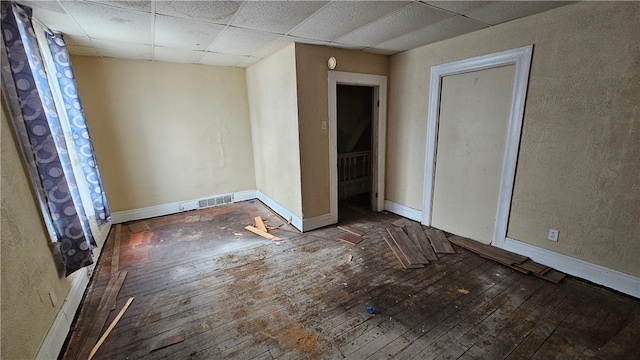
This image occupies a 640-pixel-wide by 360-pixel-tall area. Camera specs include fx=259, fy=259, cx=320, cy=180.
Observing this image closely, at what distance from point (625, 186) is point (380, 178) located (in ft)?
8.24

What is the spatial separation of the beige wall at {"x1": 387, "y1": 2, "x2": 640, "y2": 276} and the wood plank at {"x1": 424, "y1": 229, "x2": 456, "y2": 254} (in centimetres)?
62

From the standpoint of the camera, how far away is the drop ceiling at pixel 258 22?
2002 millimetres

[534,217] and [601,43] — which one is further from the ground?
[601,43]

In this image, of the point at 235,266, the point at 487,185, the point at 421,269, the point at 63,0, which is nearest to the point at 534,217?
the point at 487,185

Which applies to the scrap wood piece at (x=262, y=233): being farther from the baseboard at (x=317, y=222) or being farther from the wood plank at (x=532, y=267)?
the wood plank at (x=532, y=267)

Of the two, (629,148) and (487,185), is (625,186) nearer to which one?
(629,148)

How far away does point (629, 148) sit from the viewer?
2023 millimetres

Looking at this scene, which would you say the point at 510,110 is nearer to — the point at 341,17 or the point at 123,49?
the point at 341,17

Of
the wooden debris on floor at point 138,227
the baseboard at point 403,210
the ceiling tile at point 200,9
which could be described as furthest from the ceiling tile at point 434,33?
the wooden debris on floor at point 138,227

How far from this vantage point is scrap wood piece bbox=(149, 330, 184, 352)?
5.96 ft

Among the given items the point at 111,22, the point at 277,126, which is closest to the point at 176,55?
the point at 111,22

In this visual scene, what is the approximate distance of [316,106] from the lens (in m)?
3.32

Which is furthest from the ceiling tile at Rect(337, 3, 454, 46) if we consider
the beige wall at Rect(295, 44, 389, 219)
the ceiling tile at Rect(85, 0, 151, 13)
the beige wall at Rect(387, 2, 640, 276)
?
the ceiling tile at Rect(85, 0, 151, 13)

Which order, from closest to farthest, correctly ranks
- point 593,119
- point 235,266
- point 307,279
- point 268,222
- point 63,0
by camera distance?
point 63,0 < point 593,119 < point 307,279 < point 235,266 < point 268,222
